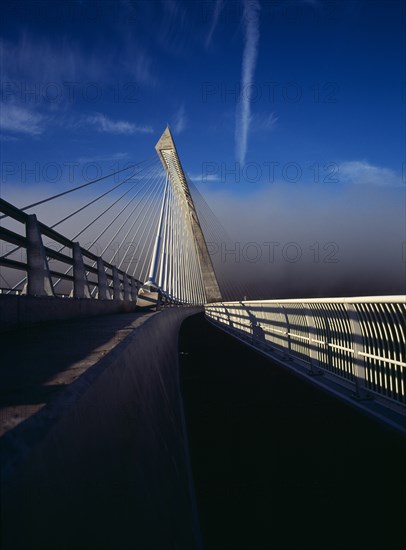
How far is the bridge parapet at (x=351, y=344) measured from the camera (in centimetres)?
529

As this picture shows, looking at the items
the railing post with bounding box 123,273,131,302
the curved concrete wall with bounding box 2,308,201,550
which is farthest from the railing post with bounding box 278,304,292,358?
the curved concrete wall with bounding box 2,308,201,550

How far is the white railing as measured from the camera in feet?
17.3

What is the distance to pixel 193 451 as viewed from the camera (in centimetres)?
425

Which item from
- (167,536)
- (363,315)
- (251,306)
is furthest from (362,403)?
(251,306)

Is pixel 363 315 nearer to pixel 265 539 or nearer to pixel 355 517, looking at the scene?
pixel 355 517

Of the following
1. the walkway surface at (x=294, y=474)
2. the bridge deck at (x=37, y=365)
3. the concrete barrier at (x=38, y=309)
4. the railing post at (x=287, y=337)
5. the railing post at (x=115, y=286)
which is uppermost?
the railing post at (x=115, y=286)

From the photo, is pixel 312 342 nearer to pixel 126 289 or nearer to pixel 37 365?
pixel 37 365

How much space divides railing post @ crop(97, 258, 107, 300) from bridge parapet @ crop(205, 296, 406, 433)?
468 centimetres

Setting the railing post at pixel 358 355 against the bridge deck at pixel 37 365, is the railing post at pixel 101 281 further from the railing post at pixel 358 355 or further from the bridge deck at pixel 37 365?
the railing post at pixel 358 355

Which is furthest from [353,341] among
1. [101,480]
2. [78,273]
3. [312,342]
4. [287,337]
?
[101,480]

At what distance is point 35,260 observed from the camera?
6199 mm

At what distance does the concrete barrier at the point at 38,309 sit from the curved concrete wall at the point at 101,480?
2.68m

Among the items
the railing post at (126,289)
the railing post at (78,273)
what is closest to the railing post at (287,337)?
the railing post at (78,273)

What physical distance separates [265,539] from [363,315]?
4.10 metres
